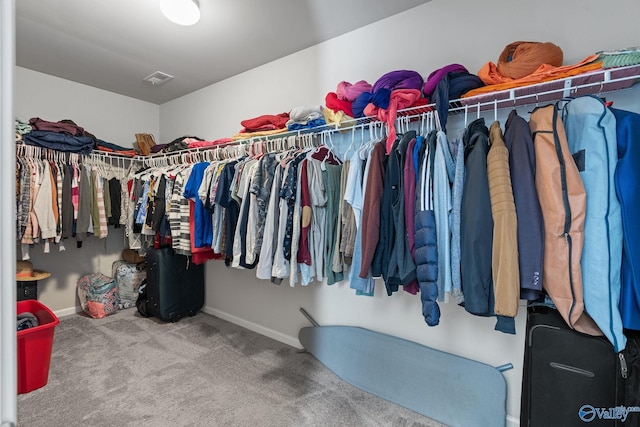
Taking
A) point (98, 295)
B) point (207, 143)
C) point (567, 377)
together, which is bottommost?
point (98, 295)

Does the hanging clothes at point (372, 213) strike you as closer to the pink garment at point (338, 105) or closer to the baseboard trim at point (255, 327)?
the pink garment at point (338, 105)

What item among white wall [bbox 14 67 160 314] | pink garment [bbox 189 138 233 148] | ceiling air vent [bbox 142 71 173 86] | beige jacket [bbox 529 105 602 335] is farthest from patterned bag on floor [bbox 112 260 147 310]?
beige jacket [bbox 529 105 602 335]

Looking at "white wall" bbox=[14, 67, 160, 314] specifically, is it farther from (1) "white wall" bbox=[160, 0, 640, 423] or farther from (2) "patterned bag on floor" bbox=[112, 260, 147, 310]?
(1) "white wall" bbox=[160, 0, 640, 423]

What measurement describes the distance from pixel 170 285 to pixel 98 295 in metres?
0.82

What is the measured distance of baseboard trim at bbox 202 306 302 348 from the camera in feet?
8.74

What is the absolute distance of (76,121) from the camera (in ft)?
11.0

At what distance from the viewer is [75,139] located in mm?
2982

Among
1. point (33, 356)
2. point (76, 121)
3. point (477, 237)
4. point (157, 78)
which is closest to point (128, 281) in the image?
point (76, 121)

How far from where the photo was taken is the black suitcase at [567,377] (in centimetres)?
120

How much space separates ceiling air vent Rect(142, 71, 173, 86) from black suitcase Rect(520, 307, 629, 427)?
3.43 metres

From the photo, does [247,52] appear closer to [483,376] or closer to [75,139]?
[75,139]

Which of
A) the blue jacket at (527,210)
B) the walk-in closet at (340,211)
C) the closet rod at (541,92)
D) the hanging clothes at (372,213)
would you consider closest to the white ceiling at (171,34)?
the walk-in closet at (340,211)

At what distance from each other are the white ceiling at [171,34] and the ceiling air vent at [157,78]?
6 centimetres

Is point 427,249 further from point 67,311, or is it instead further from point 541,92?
point 67,311
